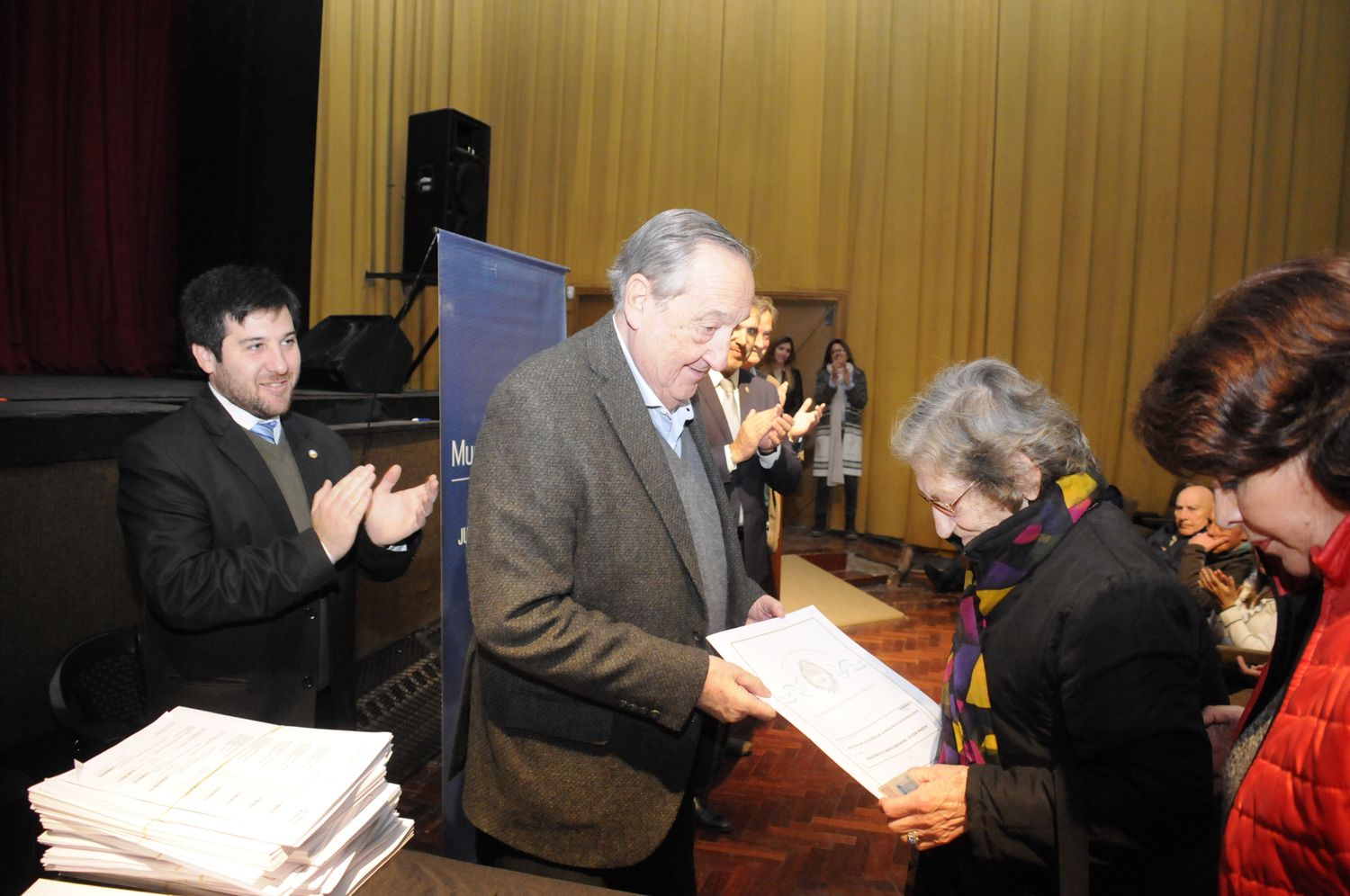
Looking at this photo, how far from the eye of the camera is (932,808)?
3.97ft

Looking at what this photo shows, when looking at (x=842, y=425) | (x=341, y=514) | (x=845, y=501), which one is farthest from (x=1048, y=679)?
(x=845, y=501)

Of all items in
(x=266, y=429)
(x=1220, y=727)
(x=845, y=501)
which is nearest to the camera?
(x=1220, y=727)

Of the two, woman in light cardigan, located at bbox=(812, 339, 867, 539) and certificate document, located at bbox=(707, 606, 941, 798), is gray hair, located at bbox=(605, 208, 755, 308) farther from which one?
woman in light cardigan, located at bbox=(812, 339, 867, 539)

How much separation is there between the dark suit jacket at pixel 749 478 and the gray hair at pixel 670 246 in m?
1.68

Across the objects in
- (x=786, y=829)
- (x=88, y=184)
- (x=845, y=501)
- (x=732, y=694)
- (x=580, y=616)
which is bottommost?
(x=786, y=829)

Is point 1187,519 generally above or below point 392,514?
below

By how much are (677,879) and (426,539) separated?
2450 millimetres

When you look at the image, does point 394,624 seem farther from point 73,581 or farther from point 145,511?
point 145,511

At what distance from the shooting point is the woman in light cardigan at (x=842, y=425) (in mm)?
7516

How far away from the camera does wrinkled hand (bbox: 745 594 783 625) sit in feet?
5.68

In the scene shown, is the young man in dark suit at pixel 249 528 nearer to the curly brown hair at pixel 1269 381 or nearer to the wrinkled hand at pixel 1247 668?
the curly brown hair at pixel 1269 381

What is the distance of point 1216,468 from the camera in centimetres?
85

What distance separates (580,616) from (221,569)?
0.86 metres

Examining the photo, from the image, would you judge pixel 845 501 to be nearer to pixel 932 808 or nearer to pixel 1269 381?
pixel 932 808
